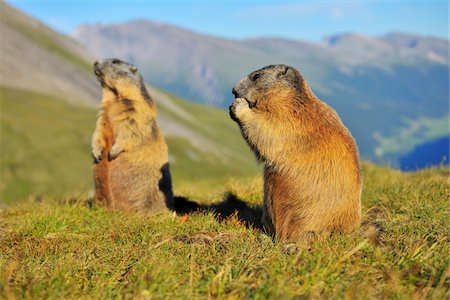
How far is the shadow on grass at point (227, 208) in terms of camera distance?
8562 millimetres

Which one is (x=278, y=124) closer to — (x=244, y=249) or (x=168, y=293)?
(x=244, y=249)

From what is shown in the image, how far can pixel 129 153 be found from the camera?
34.0 feet

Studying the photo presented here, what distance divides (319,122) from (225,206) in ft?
11.5

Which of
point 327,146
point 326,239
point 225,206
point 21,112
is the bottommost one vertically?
point 21,112

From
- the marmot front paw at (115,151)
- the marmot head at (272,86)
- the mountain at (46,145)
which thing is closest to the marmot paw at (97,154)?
the marmot front paw at (115,151)

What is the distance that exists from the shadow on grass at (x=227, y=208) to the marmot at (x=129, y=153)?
42 cm

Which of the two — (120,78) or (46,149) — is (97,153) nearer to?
(120,78)

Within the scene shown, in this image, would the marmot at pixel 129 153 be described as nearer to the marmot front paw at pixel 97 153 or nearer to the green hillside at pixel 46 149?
the marmot front paw at pixel 97 153

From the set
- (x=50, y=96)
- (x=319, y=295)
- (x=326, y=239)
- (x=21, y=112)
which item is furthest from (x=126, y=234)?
(x=50, y=96)

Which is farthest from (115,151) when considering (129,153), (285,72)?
(285,72)

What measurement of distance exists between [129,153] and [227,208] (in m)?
2.62

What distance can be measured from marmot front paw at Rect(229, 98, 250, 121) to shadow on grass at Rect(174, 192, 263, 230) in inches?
75.8

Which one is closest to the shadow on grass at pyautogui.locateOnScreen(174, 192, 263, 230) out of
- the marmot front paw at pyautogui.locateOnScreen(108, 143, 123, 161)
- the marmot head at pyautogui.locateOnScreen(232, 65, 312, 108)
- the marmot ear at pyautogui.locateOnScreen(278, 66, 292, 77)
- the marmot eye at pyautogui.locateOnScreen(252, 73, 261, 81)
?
the marmot front paw at pyautogui.locateOnScreen(108, 143, 123, 161)

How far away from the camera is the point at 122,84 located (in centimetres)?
1116
